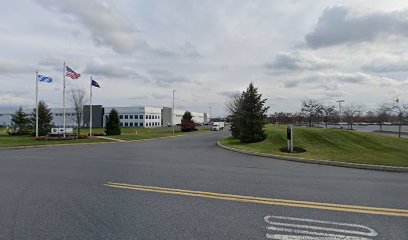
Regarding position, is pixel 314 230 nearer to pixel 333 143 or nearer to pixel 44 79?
pixel 333 143

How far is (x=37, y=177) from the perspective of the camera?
8648 mm

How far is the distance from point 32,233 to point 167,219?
2085 millimetres

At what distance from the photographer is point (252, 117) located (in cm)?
2353

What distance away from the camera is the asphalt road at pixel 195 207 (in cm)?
429

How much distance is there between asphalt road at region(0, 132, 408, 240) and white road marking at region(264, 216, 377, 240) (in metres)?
0.01

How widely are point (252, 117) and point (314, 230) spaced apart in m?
19.4

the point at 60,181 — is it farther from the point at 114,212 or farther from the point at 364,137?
the point at 364,137

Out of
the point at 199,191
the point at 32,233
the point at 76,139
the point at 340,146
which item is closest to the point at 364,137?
the point at 340,146

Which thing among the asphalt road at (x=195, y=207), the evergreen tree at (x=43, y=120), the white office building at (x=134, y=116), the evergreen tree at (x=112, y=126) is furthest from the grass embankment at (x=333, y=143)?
the white office building at (x=134, y=116)

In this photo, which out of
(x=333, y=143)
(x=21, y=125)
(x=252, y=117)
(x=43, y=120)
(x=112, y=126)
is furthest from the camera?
(x=21, y=125)

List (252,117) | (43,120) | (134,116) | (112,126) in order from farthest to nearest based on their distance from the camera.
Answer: (134,116)
(112,126)
(43,120)
(252,117)

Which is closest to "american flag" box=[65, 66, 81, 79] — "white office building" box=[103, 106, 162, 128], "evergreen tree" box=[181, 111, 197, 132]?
"evergreen tree" box=[181, 111, 197, 132]

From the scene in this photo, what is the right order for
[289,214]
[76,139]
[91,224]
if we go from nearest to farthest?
[91,224]
[289,214]
[76,139]

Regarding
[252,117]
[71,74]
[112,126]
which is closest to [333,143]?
[252,117]
